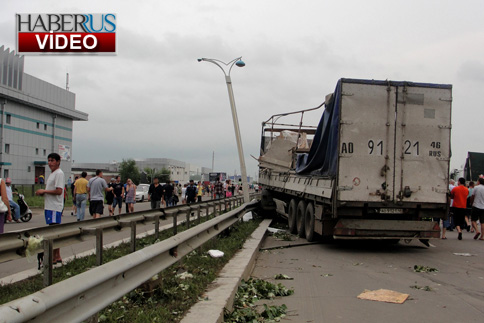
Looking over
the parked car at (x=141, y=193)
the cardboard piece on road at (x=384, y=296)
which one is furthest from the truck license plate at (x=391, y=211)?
the parked car at (x=141, y=193)

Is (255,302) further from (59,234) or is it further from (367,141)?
(367,141)

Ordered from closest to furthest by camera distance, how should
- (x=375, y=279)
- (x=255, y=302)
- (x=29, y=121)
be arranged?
(x=255, y=302) → (x=375, y=279) → (x=29, y=121)

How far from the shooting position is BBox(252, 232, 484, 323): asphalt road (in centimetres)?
552

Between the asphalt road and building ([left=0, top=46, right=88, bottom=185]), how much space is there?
53.7 meters

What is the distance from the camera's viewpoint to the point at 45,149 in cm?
6775

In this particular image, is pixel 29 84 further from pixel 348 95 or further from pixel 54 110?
pixel 348 95

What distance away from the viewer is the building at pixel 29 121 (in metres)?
57.9

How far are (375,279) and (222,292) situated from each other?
3.27 m

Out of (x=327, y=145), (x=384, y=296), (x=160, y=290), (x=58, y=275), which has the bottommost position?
(x=384, y=296)

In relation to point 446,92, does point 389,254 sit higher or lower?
lower

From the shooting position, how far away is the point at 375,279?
7602mm

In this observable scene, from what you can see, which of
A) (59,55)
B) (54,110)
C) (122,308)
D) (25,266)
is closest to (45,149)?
(54,110)

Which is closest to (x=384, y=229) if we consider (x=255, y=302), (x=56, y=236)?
(x=255, y=302)

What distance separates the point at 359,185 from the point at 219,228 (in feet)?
10.8
